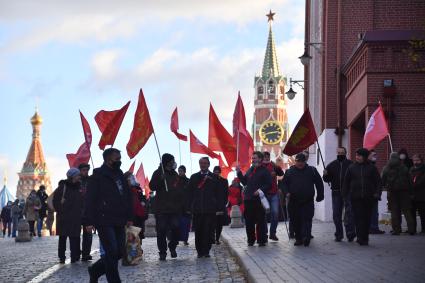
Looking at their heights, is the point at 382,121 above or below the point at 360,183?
above

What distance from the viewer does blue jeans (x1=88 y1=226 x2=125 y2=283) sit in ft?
42.9

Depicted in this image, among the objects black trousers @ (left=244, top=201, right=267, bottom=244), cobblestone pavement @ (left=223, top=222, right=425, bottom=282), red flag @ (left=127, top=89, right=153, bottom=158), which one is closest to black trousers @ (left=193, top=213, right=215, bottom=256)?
cobblestone pavement @ (left=223, top=222, right=425, bottom=282)

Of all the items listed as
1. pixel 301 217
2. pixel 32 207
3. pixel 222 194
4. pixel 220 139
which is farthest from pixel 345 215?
pixel 32 207

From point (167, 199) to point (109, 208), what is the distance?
6.14m

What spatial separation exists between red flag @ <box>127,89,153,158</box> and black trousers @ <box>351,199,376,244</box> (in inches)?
234

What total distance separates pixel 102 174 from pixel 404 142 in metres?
18.8

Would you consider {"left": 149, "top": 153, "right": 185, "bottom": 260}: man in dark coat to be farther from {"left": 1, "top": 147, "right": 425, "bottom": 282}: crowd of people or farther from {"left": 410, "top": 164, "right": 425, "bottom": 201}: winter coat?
{"left": 410, "top": 164, "right": 425, "bottom": 201}: winter coat

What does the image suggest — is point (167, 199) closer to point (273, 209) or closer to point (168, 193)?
point (168, 193)

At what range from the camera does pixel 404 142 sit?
30.9 metres

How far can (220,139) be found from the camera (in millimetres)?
30078

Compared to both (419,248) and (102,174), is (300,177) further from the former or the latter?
(102,174)

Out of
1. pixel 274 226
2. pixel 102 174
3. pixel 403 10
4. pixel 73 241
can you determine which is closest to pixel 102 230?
pixel 102 174

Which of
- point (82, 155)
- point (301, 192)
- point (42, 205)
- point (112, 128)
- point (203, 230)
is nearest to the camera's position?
point (203, 230)

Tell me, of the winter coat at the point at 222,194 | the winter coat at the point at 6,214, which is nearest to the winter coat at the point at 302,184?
the winter coat at the point at 222,194
